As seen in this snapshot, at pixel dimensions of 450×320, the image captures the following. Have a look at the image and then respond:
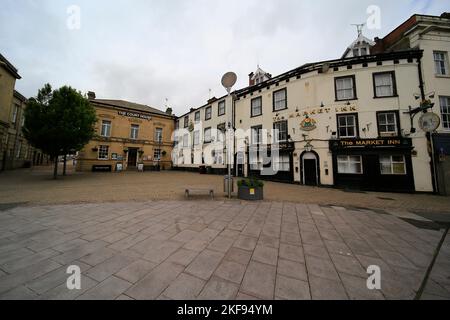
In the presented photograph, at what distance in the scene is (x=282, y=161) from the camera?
559 inches

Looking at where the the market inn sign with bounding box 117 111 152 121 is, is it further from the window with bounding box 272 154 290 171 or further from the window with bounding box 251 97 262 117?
the window with bounding box 272 154 290 171

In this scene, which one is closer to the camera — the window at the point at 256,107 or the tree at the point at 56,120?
the tree at the point at 56,120

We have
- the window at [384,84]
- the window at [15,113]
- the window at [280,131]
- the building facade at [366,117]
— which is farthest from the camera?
the window at [15,113]

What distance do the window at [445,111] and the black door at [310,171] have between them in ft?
25.6

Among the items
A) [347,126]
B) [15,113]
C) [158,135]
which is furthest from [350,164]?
[15,113]

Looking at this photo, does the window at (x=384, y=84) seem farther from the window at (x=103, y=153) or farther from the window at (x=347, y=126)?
the window at (x=103, y=153)

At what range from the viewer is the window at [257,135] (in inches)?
626

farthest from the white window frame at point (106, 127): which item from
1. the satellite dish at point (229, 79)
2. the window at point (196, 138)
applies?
the satellite dish at point (229, 79)

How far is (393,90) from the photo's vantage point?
1104cm

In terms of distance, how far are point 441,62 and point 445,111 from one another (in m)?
3.62

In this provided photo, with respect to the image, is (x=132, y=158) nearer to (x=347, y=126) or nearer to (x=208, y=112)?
(x=208, y=112)

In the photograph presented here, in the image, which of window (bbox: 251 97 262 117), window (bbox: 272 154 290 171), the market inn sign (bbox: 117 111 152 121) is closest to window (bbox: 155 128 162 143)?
the market inn sign (bbox: 117 111 152 121)
